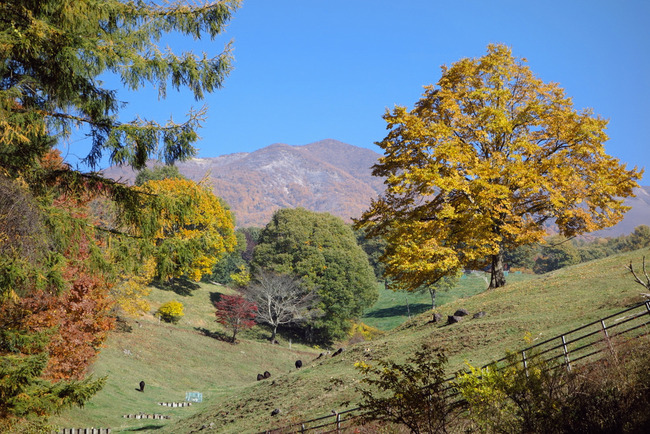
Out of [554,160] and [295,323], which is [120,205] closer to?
[554,160]

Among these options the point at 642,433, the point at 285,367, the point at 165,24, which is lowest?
the point at 285,367

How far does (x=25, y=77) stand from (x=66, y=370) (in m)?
16.3

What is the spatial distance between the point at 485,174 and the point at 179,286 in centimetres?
4780

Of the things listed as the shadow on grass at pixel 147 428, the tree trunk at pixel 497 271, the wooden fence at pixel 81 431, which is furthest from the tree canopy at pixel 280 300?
the wooden fence at pixel 81 431

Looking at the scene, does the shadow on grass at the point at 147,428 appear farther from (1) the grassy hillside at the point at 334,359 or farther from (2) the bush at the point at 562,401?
(2) the bush at the point at 562,401

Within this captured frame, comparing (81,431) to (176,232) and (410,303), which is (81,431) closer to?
(176,232)

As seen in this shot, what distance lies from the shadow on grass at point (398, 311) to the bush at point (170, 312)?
86.0ft

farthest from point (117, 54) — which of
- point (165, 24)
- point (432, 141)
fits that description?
point (432, 141)

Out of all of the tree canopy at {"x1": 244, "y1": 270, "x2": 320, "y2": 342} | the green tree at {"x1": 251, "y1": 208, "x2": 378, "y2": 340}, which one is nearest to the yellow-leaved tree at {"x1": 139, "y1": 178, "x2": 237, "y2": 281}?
the tree canopy at {"x1": 244, "y1": 270, "x2": 320, "y2": 342}

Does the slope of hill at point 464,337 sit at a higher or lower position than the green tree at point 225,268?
lower

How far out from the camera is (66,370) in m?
21.8

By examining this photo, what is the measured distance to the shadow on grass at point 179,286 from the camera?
59125mm

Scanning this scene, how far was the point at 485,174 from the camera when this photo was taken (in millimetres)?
20578

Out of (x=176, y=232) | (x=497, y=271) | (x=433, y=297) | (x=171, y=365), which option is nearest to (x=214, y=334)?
(x=171, y=365)
